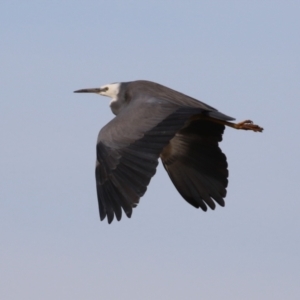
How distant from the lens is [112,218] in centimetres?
1272

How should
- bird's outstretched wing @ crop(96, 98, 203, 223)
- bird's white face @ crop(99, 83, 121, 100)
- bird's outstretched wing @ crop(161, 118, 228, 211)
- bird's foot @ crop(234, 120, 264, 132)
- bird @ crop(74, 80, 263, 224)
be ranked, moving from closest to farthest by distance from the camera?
1. bird's outstretched wing @ crop(96, 98, 203, 223)
2. bird @ crop(74, 80, 263, 224)
3. bird's foot @ crop(234, 120, 264, 132)
4. bird's outstretched wing @ crop(161, 118, 228, 211)
5. bird's white face @ crop(99, 83, 121, 100)

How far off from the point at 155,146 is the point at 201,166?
2501 mm

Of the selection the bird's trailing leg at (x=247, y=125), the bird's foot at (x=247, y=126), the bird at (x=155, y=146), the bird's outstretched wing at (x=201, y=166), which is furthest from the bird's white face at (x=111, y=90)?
the bird's foot at (x=247, y=126)

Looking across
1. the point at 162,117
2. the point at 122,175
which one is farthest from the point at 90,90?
the point at 122,175

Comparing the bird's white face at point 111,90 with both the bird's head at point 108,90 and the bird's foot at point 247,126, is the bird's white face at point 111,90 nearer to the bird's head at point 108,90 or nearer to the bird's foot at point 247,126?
the bird's head at point 108,90

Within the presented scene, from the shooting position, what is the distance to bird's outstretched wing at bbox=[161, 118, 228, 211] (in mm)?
15688

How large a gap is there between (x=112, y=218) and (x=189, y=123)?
3.55 m

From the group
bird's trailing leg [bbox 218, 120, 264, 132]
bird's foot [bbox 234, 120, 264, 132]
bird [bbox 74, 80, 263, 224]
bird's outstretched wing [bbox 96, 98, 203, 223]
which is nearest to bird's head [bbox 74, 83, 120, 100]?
bird [bbox 74, 80, 263, 224]

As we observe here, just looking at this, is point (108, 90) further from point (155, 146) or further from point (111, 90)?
point (155, 146)

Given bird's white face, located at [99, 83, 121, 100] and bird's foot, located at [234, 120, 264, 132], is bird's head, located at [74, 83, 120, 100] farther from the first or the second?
bird's foot, located at [234, 120, 264, 132]

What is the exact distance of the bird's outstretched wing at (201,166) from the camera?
15688 mm

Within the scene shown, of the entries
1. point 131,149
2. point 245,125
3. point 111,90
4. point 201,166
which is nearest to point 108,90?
point 111,90

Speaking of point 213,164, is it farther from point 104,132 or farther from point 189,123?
point 104,132

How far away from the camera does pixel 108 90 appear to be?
16.7 m
